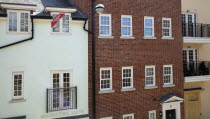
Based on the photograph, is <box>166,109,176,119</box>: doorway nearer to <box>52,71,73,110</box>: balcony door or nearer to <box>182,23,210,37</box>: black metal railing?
<box>182,23,210,37</box>: black metal railing

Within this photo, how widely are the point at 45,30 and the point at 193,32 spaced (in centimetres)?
1230

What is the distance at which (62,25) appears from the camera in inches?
499

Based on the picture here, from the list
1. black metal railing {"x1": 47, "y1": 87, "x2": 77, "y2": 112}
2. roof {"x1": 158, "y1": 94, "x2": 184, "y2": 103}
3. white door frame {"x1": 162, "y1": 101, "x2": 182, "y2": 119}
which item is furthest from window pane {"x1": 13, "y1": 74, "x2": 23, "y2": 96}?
white door frame {"x1": 162, "y1": 101, "x2": 182, "y2": 119}

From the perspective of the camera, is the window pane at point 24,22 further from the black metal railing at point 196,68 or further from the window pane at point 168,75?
the black metal railing at point 196,68

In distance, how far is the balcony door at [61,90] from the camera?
12273 millimetres

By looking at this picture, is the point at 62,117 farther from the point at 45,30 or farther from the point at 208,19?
the point at 208,19

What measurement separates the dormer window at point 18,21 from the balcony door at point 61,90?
3133mm

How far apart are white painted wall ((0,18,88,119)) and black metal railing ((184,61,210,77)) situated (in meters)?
8.99

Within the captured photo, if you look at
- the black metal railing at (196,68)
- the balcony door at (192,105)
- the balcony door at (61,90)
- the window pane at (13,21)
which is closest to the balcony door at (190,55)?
the black metal railing at (196,68)

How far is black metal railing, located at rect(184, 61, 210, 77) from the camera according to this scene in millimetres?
17156

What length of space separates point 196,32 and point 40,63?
13.2m

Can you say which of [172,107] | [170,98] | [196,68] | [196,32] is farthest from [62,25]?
[196,68]

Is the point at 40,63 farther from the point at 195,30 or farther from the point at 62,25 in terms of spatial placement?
the point at 195,30

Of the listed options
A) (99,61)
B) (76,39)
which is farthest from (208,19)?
(76,39)
